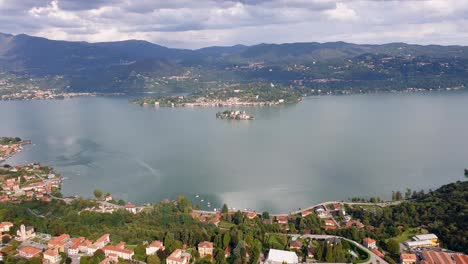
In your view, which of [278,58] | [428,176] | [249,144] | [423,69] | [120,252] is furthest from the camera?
[278,58]

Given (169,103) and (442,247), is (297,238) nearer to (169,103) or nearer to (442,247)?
(442,247)

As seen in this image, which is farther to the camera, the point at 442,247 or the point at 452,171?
the point at 452,171

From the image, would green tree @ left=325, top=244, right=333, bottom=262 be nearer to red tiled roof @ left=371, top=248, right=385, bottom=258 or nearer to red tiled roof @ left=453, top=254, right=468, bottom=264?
red tiled roof @ left=371, top=248, right=385, bottom=258

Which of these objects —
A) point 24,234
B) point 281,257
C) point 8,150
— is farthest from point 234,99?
point 281,257

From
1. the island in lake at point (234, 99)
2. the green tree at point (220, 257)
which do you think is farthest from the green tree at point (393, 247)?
the island in lake at point (234, 99)

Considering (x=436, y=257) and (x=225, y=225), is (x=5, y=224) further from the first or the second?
(x=436, y=257)

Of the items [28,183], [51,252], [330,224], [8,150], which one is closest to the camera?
[51,252]

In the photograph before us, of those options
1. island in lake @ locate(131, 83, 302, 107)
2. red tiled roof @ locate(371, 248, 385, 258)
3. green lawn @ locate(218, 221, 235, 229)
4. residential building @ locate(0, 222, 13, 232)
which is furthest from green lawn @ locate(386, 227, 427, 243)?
island in lake @ locate(131, 83, 302, 107)

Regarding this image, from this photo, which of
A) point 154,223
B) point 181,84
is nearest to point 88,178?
point 154,223
